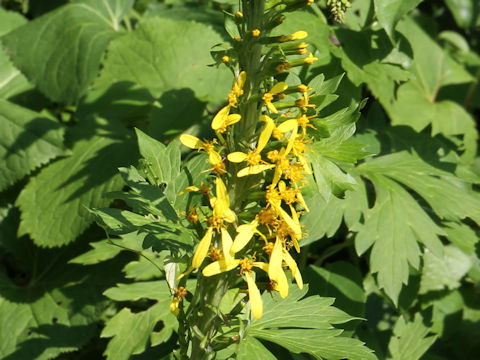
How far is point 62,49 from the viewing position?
114 inches

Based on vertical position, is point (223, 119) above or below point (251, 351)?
above

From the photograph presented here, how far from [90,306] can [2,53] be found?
155cm

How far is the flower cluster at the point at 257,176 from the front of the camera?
135 cm

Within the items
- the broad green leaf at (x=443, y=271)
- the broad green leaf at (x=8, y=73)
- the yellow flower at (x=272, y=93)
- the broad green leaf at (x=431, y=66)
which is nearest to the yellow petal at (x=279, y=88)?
the yellow flower at (x=272, y=93)

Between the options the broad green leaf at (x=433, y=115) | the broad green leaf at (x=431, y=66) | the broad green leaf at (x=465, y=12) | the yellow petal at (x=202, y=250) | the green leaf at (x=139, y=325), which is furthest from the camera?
the broad green leaf at (x=465, y=12)

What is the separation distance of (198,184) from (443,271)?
162 centimetres

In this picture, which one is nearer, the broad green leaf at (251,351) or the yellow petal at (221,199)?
the yellow petal at (221,199)

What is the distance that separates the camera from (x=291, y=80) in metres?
1.79

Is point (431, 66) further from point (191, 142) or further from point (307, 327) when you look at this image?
point (191, 142)

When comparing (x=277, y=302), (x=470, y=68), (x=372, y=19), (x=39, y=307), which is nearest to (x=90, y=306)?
(x=39, y=307)

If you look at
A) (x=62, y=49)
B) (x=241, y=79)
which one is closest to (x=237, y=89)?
(x=241, y=79)

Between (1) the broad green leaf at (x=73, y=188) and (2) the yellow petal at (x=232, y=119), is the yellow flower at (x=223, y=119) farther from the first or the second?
(1) the broad green leaf at (x=73, y=188)

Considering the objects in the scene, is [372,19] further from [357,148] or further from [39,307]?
[39,307]

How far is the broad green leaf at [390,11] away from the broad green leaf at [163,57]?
106 centimetres
